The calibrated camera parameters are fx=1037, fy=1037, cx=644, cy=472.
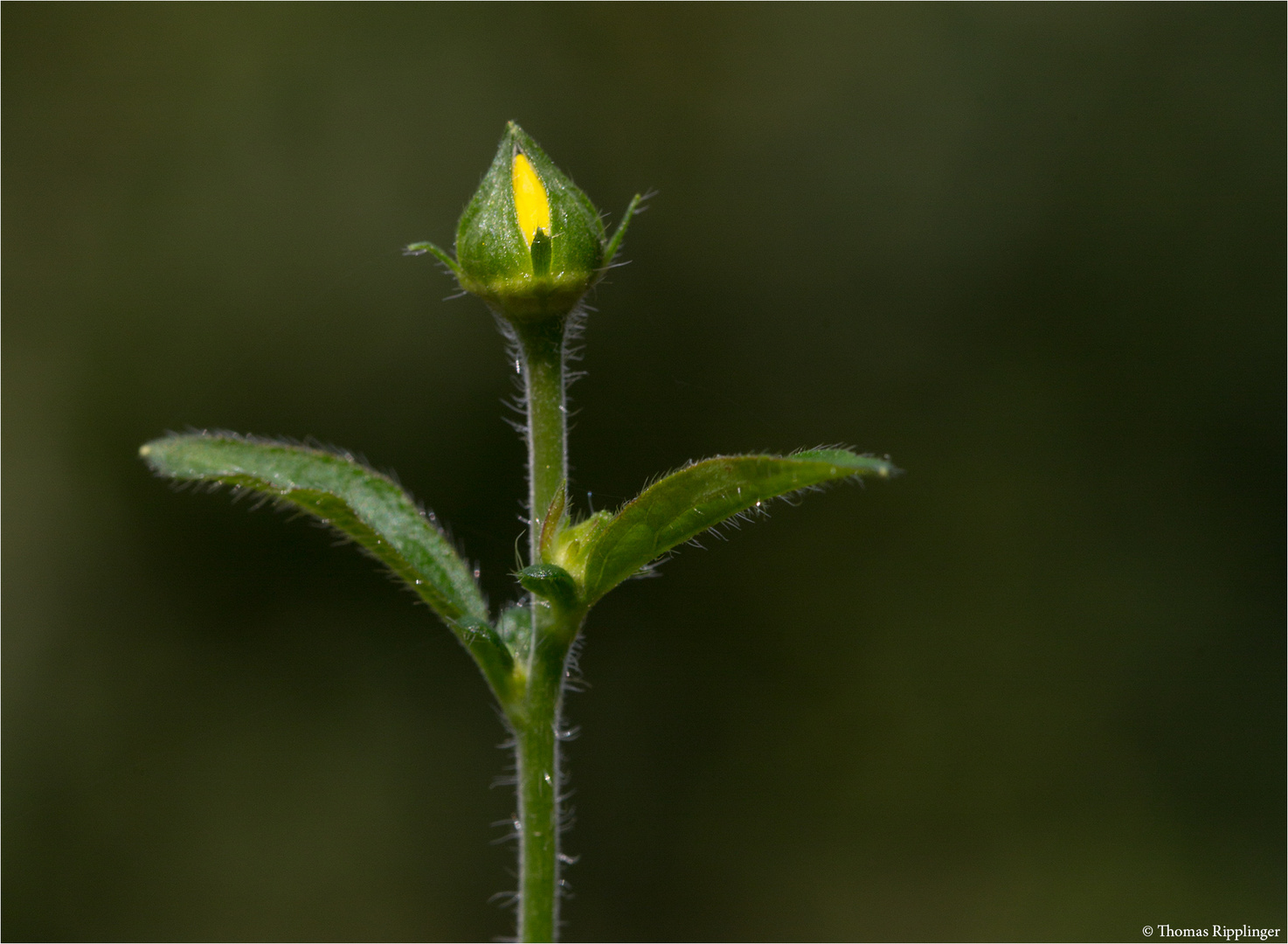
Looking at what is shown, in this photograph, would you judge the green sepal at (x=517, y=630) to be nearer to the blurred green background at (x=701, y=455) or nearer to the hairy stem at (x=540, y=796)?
the hairy stem at (x=540, y=796)

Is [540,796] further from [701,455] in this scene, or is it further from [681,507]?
[701,455]

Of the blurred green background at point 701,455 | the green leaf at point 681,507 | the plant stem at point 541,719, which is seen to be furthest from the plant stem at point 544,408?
the blurred green background at point 701,455

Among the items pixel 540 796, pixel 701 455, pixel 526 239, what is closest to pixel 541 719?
pixel 540 796

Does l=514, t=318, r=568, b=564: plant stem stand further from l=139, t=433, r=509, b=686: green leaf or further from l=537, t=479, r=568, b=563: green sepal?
l=139, t=433, r=509, b=686: green leaf

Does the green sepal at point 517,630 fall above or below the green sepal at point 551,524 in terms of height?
below

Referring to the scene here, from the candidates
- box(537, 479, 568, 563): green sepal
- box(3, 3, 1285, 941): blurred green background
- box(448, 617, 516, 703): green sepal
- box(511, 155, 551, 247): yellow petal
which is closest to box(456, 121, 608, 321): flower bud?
box(511, 155, 551, 247): yellow petal

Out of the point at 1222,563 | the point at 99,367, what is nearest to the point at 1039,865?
the point at 1222,563

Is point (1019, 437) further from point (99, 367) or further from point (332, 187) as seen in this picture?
point (99, 367)
